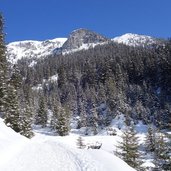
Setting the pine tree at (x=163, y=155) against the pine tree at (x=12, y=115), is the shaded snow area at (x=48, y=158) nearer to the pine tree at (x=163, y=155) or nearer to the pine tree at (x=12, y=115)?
the pine tree at (x=163, y=155)

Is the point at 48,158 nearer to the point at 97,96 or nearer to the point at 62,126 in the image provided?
the point at 62,126

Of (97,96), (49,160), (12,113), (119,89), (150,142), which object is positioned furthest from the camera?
(119,89)

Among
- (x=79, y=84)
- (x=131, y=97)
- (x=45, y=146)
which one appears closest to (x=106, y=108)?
(x=131, y=97)

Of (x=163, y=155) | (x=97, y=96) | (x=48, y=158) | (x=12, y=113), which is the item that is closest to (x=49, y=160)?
(x=48, y=158)

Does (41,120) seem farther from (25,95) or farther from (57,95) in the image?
(57,95)

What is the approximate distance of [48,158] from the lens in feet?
92.4

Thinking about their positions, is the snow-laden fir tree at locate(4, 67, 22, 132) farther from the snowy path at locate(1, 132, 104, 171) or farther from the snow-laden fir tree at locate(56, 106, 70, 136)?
the snow-laden fir tree at locate(56, 106, 70, 136)

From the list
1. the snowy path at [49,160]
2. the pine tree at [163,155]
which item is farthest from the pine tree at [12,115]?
the pine tree at [163,155]

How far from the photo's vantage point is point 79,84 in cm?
16925

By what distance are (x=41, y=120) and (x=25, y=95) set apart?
30706 millimetres

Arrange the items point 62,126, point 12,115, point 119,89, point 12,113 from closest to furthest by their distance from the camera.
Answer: point 12,115 → point 12,113 → point 62,126 → point 119,89

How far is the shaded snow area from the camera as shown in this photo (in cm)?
2520

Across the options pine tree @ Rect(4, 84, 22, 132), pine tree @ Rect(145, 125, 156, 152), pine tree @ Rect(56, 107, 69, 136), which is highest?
pine tree @ Rect(4, 84, 22, 132)

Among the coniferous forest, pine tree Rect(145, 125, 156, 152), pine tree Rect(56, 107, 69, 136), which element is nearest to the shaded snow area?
the coniferous forest
